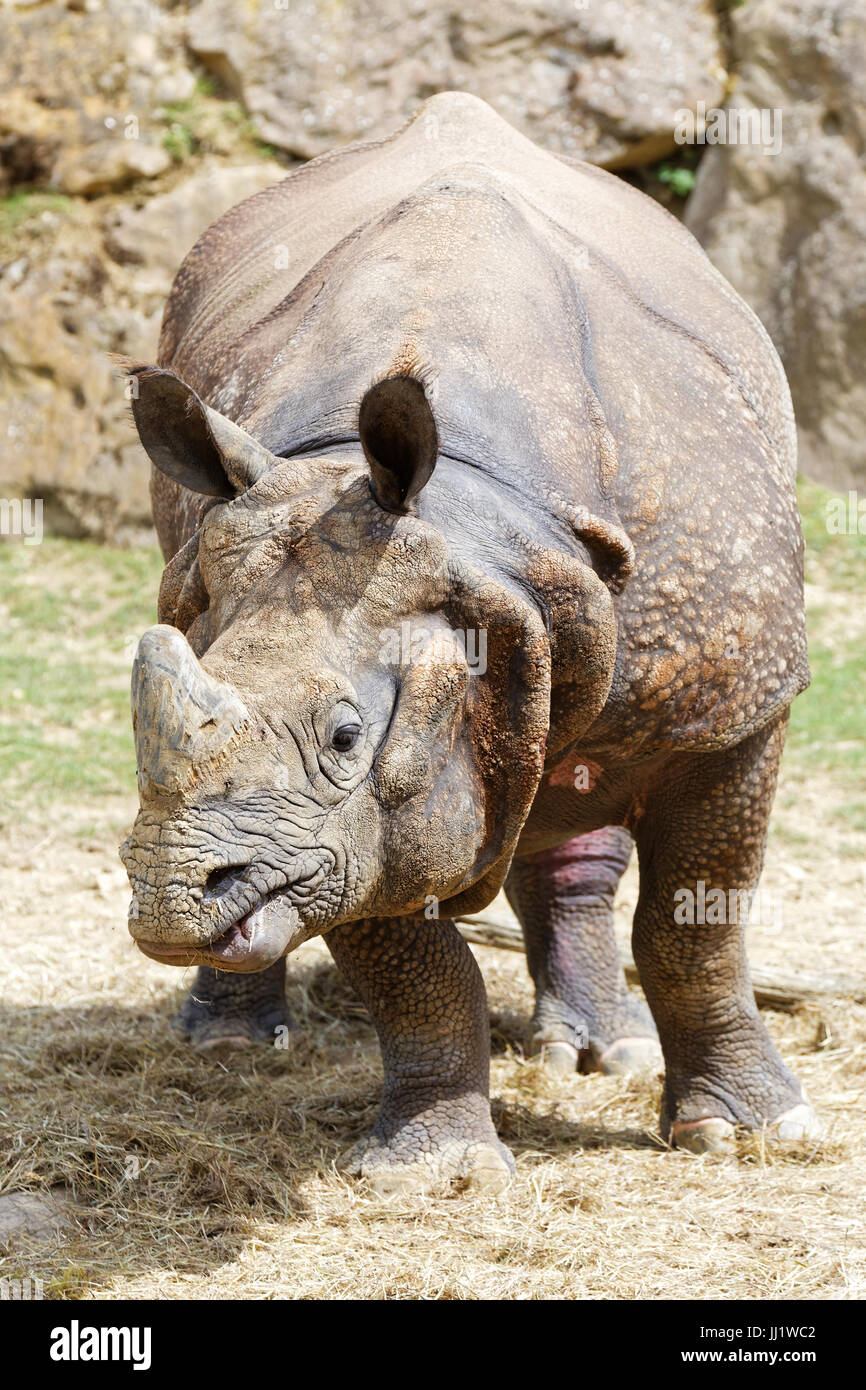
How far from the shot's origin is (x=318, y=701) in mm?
3375

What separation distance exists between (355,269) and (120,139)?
8.83m

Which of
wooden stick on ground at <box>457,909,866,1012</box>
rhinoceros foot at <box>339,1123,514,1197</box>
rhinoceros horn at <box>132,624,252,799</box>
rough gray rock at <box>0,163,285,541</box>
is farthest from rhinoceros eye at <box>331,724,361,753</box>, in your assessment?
rough gray rock at <box>0,163,285,541</box>

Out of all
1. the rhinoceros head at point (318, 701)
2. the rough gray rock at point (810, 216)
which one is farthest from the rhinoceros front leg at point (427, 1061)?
the rough gray rock at point (810, 216)

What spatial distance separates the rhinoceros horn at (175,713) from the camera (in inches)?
124

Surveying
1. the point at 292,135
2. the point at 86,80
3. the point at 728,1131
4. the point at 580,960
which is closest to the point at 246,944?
the point at 728,1131

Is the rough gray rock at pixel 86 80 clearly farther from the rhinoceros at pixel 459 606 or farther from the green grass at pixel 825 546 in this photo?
the rhinoceros at pixel 459 606

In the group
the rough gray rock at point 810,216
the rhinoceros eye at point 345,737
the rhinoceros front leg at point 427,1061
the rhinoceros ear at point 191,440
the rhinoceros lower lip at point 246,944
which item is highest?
the rough gray rock at point 810,216

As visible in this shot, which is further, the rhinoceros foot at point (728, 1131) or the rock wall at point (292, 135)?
the rock wall at point (292, 135)

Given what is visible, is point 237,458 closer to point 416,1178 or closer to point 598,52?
point 416,1178

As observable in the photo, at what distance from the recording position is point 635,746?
4.20 metres

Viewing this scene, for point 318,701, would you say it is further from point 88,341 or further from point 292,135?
point 292,135

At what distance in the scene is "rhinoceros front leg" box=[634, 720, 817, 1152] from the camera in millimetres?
4508

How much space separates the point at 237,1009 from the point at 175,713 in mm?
2937

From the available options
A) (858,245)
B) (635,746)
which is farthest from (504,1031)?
(858,245)
